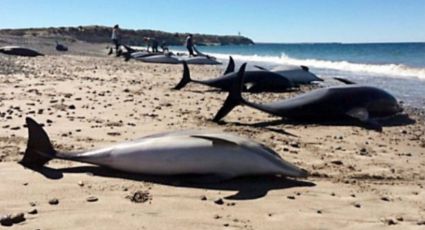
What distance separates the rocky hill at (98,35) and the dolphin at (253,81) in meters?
62.2

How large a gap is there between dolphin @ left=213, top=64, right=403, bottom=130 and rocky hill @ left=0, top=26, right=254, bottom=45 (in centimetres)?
6744

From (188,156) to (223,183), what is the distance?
445 millimetres

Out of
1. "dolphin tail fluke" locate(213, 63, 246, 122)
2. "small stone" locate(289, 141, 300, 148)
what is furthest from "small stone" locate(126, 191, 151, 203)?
"dolphin tail fluke" locate(213, 63, 246, 122)

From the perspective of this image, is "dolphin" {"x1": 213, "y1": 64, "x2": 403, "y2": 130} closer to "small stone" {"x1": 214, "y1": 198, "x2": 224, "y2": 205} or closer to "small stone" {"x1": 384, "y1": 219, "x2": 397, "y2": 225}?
"small stone" {"x1": 214, "y1": 198, "x2": 224, "y2": 205}

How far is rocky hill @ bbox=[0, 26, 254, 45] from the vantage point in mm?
87706

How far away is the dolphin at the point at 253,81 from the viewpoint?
1487 centimetres

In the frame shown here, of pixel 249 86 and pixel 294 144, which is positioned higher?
pixel 249 86

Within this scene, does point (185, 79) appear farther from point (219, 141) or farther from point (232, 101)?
point (219, 141)

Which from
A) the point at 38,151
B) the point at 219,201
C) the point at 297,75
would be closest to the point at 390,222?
the point at 219,201

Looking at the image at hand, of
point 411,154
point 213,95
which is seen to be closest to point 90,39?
point 213,95

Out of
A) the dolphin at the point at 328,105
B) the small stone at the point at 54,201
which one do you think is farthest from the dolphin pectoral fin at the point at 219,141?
the dolphin at the point at 328,105

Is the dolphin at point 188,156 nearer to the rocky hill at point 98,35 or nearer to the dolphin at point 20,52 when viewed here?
the dolphin at point 20,52

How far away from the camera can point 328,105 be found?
10.3 m

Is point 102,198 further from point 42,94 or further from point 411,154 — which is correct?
point 42,94
